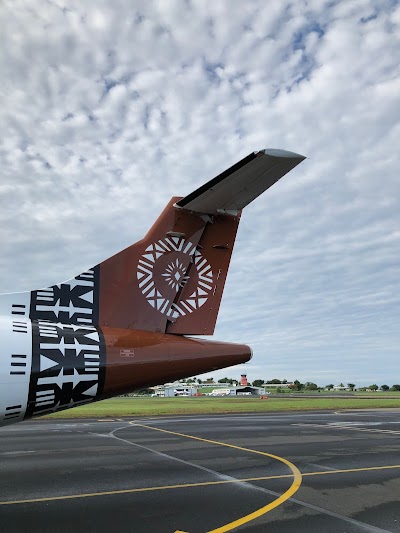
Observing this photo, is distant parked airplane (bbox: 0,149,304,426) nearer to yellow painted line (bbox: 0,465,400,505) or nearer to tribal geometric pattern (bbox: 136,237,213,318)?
tribal geometric pattern (bbox: 136,237,213,318)

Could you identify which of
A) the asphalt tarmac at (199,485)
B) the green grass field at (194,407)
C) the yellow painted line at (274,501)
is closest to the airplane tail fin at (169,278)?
the asphalt tarmac at (199,485)

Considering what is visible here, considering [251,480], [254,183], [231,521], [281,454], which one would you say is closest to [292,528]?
[231,521]

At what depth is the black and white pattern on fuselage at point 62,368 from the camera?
20.9 feet

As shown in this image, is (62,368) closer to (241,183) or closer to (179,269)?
(179,269)

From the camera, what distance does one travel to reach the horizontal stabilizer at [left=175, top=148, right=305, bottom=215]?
6.48 metres

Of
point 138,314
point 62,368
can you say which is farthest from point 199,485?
point 62,368

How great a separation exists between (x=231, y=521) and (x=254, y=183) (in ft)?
16.9

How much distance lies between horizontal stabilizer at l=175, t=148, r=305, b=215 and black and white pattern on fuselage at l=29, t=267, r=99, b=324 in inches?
87.4

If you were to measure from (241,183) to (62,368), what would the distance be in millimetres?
4010

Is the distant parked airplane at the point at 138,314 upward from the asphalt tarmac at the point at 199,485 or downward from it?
upward

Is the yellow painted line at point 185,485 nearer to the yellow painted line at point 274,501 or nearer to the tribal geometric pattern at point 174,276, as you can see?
the yellow painted line at point 274,501

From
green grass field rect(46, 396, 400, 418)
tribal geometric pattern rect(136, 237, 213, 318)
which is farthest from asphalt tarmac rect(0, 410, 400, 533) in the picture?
green grass field rect(46, 396, 400, 418)

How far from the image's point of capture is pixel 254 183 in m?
7.15

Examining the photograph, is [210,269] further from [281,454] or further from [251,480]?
[281,454]
